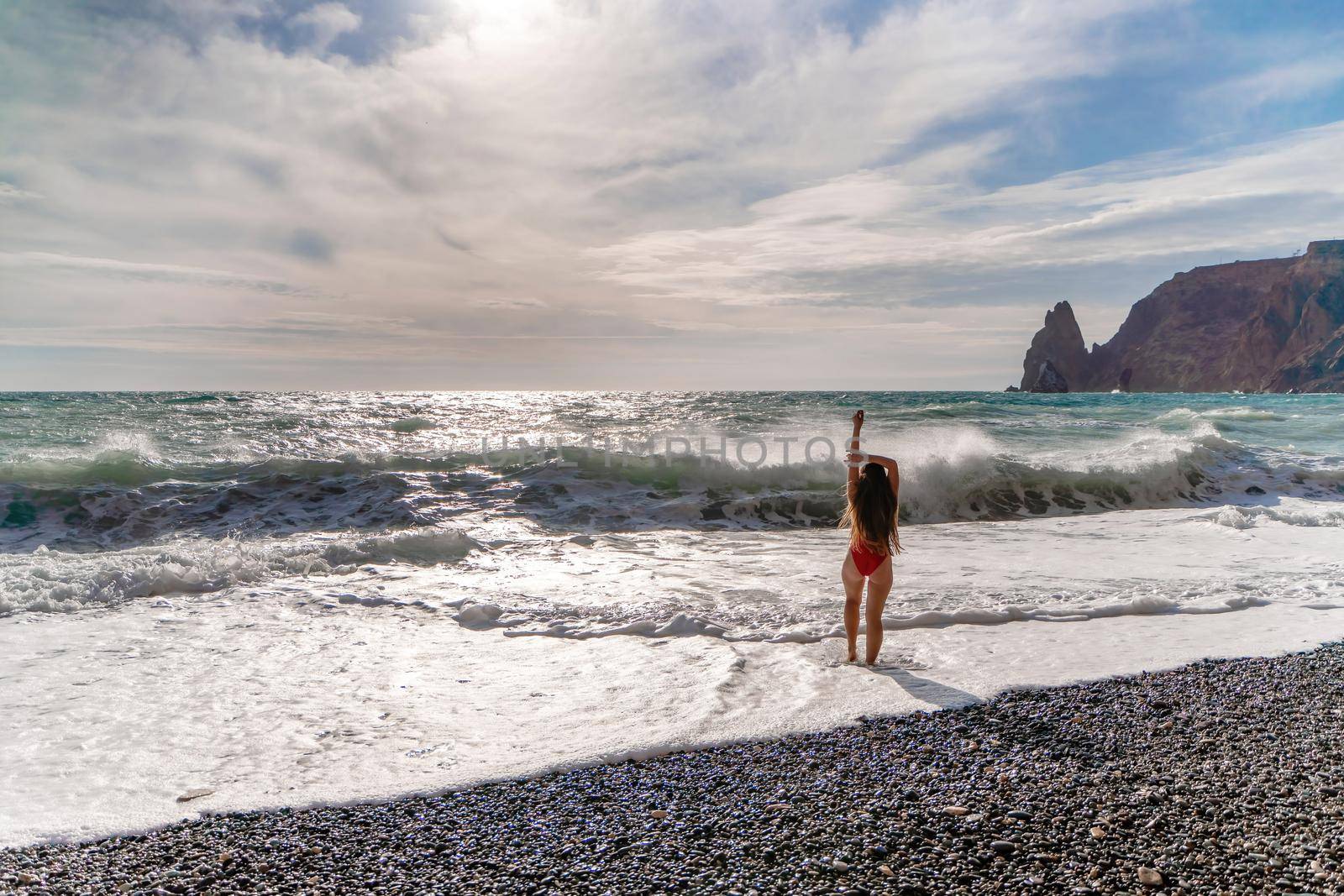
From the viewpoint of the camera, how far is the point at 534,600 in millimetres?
6844

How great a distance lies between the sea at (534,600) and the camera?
375 cm

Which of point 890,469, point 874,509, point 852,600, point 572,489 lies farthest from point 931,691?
point 572,489

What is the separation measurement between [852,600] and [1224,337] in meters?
161

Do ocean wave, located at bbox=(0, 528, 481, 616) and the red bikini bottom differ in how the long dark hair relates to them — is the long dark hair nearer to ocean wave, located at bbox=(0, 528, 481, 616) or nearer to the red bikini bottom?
the red bikini bottom

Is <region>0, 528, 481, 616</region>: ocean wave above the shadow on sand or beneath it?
above

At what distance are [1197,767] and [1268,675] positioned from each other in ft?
6.05

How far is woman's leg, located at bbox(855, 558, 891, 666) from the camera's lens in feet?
15.9

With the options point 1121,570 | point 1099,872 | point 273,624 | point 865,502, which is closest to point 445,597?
point 273,624

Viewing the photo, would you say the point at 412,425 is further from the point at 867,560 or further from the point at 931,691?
the point at 931,691

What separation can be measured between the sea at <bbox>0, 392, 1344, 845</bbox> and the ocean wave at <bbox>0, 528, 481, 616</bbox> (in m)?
0.04

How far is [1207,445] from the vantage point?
16.8m

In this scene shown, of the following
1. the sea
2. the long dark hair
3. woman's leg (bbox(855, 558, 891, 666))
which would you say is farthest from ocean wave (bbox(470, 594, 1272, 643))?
the long dark hair

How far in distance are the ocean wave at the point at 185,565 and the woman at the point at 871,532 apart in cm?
543

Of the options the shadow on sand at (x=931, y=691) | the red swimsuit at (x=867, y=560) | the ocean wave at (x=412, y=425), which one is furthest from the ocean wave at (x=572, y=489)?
the ocean wave at (x=412, y=425)
